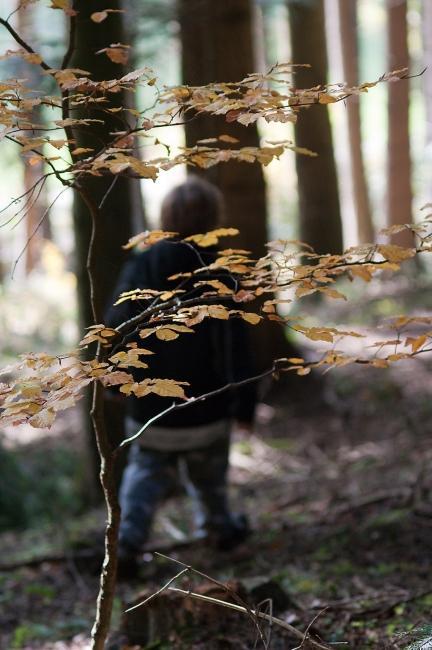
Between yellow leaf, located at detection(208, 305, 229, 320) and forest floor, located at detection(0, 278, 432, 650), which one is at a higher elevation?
yellow leaf, located at detection(208, 305, 229, 320)

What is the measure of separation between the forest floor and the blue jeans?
233mm

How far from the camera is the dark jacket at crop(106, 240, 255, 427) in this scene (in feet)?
11.8

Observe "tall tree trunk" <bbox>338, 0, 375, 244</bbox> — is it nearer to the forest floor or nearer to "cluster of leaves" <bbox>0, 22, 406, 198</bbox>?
the forest floor

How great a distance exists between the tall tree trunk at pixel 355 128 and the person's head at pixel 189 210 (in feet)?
38.6

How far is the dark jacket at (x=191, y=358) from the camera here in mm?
3588

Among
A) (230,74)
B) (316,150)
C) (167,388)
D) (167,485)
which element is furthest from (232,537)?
(316,150)

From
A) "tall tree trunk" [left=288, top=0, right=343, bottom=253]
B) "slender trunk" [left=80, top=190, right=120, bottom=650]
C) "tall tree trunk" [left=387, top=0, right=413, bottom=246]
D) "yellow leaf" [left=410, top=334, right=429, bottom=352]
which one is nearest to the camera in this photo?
"yellow leaf" [left=410, top=334, right=429, bottom=352]

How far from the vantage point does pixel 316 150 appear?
11.7 meters

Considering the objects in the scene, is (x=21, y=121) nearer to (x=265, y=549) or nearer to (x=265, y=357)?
(x=265, y=549)

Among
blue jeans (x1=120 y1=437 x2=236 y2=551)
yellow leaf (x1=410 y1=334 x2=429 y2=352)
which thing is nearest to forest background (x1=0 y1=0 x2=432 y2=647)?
blue jeans (x1=120 y1=437 x2=236 y2=551)

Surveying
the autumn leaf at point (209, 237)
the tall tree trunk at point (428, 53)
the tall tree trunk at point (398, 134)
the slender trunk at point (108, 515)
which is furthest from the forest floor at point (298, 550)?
the tall tree trunk at point (398, 134)

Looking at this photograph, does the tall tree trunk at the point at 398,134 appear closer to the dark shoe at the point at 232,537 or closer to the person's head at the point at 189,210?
the dark shoe at the point at 232,537

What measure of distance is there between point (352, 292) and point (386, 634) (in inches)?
407

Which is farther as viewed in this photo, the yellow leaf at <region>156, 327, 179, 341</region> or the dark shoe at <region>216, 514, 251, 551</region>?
the dark shoe at <region>216, 514, 251, 551</region>
